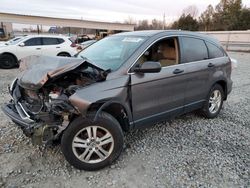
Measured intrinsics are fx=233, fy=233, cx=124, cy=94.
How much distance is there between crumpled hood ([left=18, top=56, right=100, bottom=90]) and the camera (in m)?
2.75

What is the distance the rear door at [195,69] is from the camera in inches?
154

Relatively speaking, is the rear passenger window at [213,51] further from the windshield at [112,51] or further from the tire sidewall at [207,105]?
the windshield at [112,51]

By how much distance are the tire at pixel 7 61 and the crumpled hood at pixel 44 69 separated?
8260 mm

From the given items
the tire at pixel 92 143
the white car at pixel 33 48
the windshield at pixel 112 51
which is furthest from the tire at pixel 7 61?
the tire at pixel 92 143

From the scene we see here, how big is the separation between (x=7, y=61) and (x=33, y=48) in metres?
1.27

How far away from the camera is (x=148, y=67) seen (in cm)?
310

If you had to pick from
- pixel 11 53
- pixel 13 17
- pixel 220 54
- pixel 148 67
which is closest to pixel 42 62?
pixel 148 67

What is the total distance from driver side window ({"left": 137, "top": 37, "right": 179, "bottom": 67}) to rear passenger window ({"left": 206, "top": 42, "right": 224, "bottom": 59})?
957mm

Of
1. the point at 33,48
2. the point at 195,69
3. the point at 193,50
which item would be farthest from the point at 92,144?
the point at 33,48

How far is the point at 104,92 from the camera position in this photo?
2854 millimetres

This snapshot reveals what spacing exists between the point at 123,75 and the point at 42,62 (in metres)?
1.11

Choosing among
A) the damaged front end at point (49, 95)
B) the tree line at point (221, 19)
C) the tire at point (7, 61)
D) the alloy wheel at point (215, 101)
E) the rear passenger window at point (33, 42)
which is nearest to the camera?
the damaged front end at point (49, 95)

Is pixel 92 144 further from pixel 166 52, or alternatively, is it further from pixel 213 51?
pixel 213 51

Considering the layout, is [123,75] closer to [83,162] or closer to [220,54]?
[83,162]
